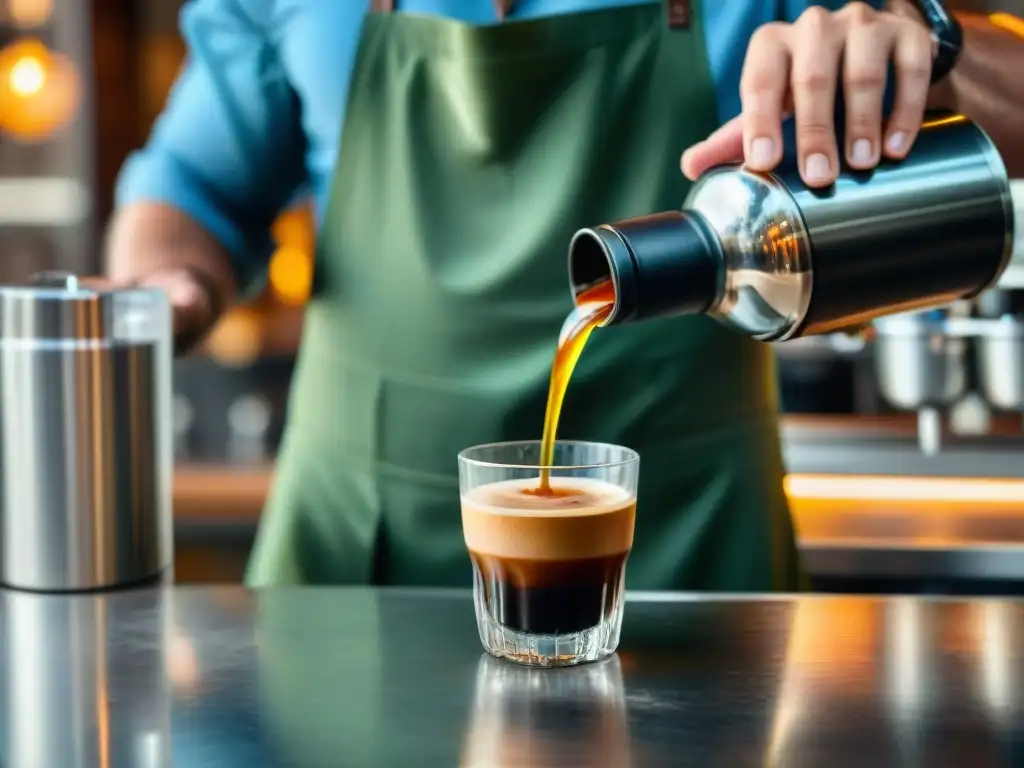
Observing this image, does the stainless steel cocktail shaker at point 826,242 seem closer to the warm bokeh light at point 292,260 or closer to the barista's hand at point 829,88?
the barista's hand at point 829,88

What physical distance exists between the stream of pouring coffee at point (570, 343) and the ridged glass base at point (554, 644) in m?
0.10

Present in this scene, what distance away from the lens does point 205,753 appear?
70 centimetres

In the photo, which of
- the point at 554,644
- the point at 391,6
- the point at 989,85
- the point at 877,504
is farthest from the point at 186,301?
the point at 877,504

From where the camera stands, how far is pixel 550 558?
85 centimetres

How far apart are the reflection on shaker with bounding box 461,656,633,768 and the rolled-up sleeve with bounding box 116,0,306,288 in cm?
83

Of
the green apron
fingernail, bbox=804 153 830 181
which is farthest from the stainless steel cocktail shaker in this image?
the green apron

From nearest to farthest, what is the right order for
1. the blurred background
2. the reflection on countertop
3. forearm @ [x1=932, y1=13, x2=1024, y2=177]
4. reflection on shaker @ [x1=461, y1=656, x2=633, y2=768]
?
reflection on shaker @ [x1=461, y1=656, x2=633, y2=768]
forearm @ [x1=932, y1=13, x2=1024, y2=177]
the reflection on countertop
the blurred background

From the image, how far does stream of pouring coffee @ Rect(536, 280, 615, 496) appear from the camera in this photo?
892mm

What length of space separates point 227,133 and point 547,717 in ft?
3.10

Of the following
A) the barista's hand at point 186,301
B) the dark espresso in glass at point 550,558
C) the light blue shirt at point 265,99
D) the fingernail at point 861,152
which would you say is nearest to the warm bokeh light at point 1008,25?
the light blue shirt at point 265,99

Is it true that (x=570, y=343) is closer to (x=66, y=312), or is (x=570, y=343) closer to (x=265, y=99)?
(x=66, y=312)

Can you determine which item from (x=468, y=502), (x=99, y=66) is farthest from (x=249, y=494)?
(x=468, y=502)

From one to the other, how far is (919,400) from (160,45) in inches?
100

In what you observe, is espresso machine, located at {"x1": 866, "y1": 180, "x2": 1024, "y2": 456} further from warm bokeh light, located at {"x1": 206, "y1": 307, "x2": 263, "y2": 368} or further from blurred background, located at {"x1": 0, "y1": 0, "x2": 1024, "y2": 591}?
warm bokeh light, located at {"x1": 206, "y1": 307, "x2": 263, "y2": 368}
